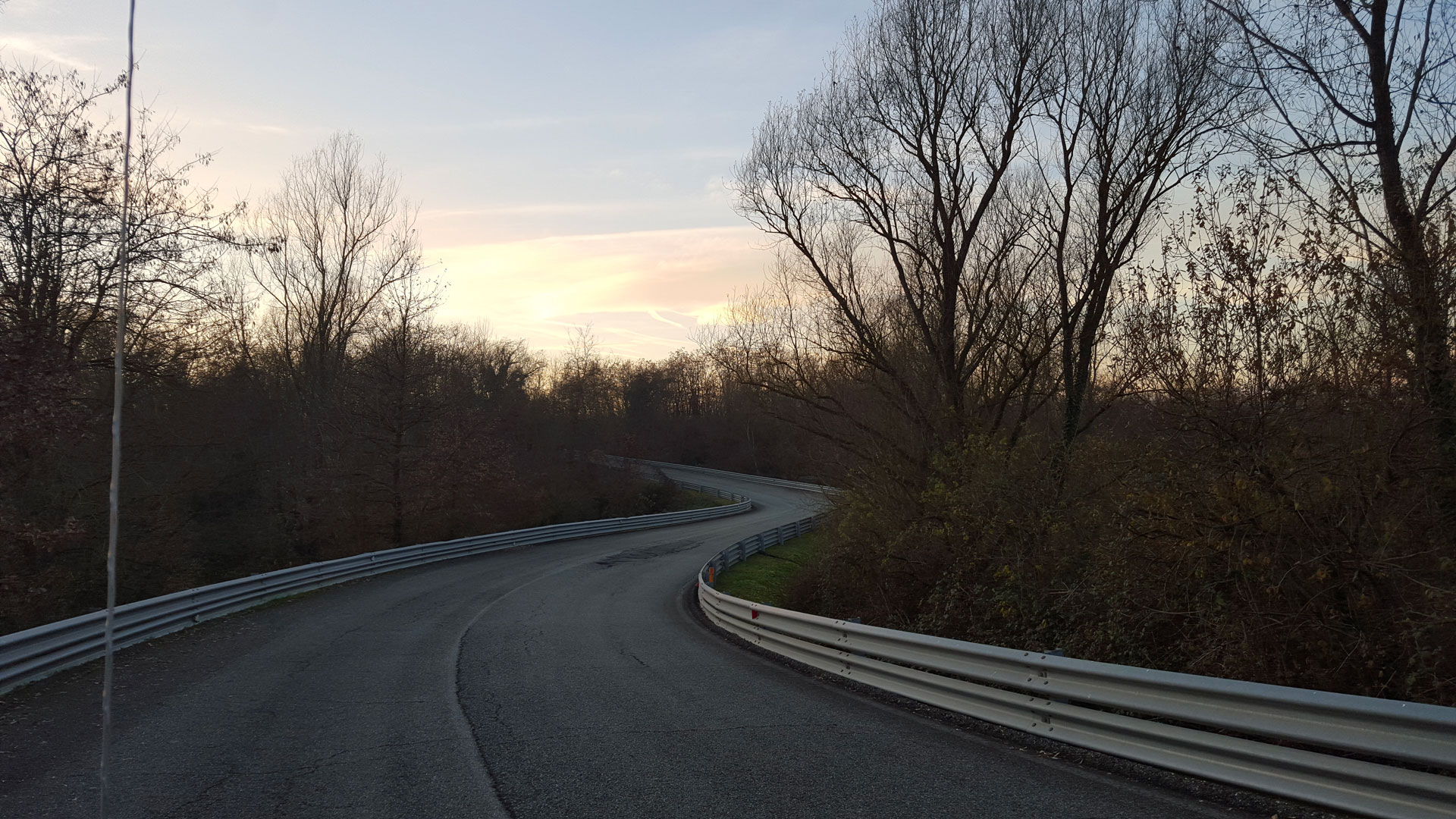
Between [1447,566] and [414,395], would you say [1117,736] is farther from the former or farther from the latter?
[414,395]

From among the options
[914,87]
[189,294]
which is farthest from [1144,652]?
[189,294]

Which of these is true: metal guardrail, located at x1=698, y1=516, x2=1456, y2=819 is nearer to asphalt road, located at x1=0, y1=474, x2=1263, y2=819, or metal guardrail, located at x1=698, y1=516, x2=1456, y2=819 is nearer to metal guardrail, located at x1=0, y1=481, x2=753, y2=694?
asphalt road, located at x1=0, y1=474, x2=1263, y2=819

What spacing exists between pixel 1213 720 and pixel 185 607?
1380cm

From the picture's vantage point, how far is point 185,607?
13055mm

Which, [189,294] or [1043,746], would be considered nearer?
[1043,746]

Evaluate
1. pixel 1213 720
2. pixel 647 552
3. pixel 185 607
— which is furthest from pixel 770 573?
pixel 1213 720

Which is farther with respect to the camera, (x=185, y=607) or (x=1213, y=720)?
(x=185, y=607)

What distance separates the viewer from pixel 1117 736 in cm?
573

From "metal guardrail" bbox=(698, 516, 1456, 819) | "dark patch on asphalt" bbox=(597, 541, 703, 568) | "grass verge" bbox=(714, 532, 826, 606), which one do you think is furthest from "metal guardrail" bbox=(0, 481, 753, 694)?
"metal guardrail" bbox=(698, 516, 1456, 819)

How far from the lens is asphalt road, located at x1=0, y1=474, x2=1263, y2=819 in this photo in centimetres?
522

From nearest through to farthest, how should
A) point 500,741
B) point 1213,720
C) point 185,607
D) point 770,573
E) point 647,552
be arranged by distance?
1. point 1213,720
2. point 500,741
3. point 185,607
4. point 770,573
5. point 647,552

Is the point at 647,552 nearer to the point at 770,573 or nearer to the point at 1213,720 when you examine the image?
the point at 770,573

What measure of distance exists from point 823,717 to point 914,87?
45.6 feet

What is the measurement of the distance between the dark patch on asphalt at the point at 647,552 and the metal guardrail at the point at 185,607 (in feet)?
13.3
